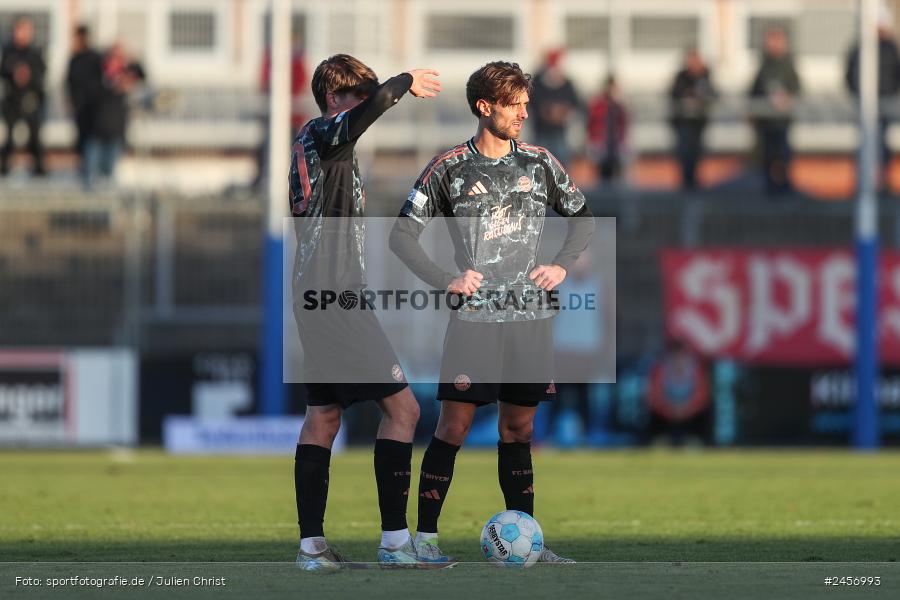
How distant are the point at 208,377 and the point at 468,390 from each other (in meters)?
11.6

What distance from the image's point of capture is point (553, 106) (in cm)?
2072

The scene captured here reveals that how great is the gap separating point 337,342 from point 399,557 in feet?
3.18

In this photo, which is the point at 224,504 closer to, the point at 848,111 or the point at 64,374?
the point at 64,374

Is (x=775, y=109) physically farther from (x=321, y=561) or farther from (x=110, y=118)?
(x=321, y=561)

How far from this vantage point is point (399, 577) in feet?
24.0

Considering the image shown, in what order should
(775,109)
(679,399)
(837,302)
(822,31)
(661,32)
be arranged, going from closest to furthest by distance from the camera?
1. (679,399)
2. (837,302)
3. (775,109)
4. (822,31)
5. (661,32)

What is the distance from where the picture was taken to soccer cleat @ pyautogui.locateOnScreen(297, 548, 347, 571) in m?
7.55

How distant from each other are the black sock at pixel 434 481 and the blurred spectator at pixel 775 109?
46.2 ft

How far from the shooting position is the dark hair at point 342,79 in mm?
7938

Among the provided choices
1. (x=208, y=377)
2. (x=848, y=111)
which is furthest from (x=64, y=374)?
(x=848, y=111)

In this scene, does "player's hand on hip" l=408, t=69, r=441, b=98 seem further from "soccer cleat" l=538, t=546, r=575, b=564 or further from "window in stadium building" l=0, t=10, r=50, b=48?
"window in stadium building" l=0, t=10, r=50, b=48

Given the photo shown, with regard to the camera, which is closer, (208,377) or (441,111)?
(208,377)

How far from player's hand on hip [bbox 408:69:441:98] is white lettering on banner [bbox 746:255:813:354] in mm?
12435

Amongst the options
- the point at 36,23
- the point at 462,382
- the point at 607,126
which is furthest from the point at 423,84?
the point at 36,23
